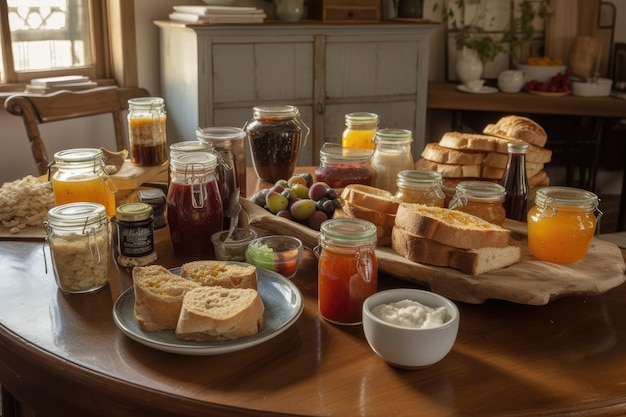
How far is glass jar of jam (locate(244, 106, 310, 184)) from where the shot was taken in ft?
7.13

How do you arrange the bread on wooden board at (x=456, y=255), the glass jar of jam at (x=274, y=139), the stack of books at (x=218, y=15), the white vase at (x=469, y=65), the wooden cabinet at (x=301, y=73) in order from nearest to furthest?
the bread on wooden board at (x=456, y=255)
the glass jar of jam at (x=274, y=139)
the stack of books at (x=218, y=15)
the wooden cabinet at (x=301, y=73)
the white vase at (x=469, y=65)

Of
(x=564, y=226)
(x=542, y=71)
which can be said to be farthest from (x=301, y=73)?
(x=564, y=226)

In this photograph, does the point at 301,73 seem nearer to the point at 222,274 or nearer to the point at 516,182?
the point at 516,182

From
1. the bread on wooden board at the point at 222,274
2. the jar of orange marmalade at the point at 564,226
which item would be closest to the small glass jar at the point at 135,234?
the bread on wooden board at the point at 222,274

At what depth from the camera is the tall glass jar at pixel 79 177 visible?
1685 mm

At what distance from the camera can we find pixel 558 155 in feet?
15.7

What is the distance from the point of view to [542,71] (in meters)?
4.51

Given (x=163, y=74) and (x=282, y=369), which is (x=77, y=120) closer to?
(x=163, y=74)

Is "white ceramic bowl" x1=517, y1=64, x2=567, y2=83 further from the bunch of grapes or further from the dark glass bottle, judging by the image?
the bunch of grapes

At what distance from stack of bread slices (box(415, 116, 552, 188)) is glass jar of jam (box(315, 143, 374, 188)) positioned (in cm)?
25

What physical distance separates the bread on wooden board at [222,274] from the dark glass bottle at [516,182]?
28.7 inches

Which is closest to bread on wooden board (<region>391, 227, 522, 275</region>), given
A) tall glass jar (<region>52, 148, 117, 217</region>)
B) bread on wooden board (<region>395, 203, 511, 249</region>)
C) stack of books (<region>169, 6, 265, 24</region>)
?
bread on wooden board (<region>395, 203, 511, 249</region>)

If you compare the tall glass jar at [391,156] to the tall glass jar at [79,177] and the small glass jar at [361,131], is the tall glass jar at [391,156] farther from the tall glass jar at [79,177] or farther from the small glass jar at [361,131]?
the tall glass jar at [79,177]

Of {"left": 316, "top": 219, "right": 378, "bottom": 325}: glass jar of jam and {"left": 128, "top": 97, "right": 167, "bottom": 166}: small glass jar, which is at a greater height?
{"left": 128, "top": 97, "right": 167, "bottom": 166}: small glass jar
